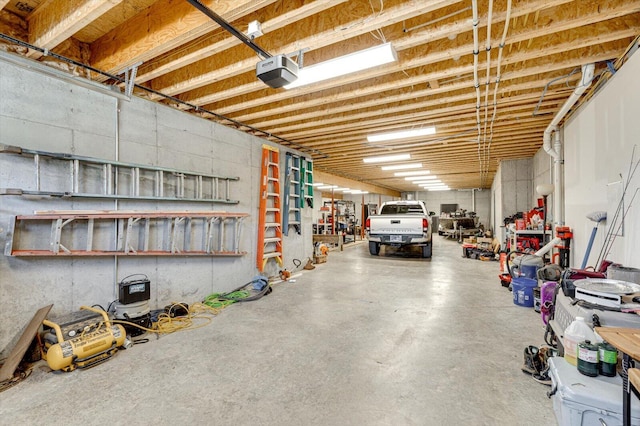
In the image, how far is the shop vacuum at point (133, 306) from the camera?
311 cm

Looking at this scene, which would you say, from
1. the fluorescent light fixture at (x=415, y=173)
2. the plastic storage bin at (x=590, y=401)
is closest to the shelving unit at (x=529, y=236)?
the fluorescent light fixture at (x=415, y=173)

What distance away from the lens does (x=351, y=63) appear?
2.75 metres

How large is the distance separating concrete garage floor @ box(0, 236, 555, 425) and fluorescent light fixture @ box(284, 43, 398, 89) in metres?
2.67

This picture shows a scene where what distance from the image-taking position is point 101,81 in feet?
11.1

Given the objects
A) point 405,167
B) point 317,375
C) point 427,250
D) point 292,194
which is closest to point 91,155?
point 317,375

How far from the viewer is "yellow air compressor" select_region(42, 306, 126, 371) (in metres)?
2.38

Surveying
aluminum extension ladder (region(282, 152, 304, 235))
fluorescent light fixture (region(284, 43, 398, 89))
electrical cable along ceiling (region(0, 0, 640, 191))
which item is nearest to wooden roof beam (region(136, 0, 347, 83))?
electrical cable along ceiling (region(0, 0, 640, 191))

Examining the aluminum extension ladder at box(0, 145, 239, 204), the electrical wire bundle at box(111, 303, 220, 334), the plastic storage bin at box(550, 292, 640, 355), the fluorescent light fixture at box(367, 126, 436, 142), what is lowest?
the electrical wire bundle at box(111, 303, 220, 334)

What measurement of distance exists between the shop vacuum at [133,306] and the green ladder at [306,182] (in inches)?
153

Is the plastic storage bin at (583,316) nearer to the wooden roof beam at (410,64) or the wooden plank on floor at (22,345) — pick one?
the wooden roof beam at (410,64)

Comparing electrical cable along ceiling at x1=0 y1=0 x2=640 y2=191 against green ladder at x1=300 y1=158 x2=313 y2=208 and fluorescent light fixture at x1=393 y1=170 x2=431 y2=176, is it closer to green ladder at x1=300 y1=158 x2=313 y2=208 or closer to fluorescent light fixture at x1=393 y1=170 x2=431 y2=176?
green ladder at x1=300 y1=158 x2=313 y2=208

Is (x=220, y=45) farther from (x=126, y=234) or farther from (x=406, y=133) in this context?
(x=406, y=133)

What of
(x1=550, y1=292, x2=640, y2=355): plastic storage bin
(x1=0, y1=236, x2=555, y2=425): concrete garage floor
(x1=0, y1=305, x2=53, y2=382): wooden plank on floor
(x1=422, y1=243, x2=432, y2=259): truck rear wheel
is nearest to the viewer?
(x1=550, y1=292, x2=640, y2=355): plastic storage bin

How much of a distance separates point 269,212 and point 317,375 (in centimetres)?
396
